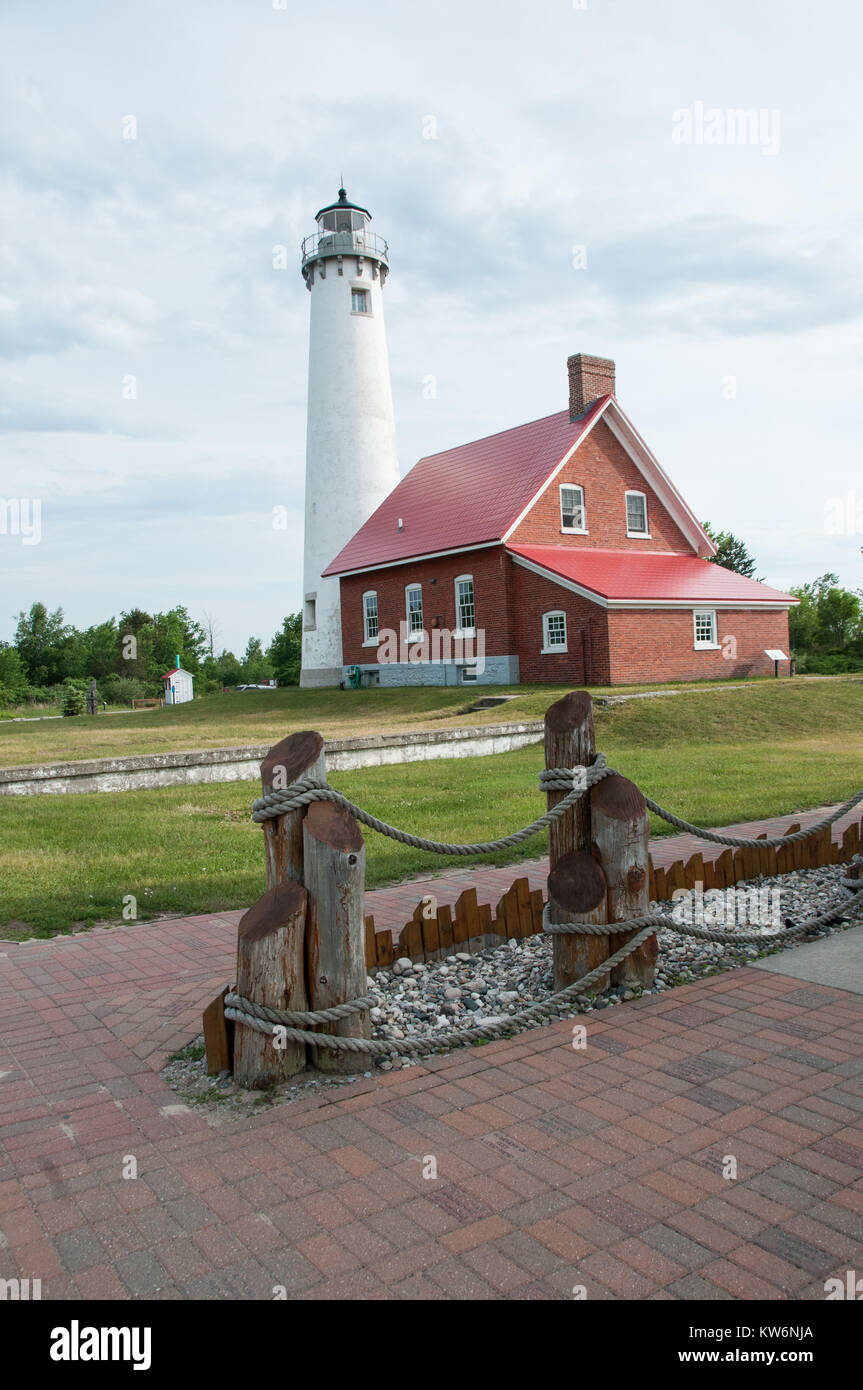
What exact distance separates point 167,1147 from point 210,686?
8809cm

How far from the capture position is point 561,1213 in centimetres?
291

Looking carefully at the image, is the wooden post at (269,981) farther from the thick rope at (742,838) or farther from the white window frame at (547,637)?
the white window frame at (547,637)

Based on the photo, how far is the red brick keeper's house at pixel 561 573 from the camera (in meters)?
26.0

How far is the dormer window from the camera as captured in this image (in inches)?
1213

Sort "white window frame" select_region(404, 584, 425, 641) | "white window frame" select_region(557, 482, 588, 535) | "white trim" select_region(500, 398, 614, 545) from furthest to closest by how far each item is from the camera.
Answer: "white window frame" select_region(404, 584, 425, 641) < "white window frame" select_region(557, 482, 588, 535) < "white trim" select_region(500, 398, 614, 545)

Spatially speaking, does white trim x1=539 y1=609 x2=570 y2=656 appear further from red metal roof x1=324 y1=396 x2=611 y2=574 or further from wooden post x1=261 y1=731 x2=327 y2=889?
wooden post x1=261 y1=731 x2=327 y2=889

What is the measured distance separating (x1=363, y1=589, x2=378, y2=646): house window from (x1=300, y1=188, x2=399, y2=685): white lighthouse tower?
7.08ft

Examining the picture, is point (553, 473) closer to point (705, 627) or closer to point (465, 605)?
point (465, 605)

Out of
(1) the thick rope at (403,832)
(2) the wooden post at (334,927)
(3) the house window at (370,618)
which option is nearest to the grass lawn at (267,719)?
(3) the house window at (370,618)

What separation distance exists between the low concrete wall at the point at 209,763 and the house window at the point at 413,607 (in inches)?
616

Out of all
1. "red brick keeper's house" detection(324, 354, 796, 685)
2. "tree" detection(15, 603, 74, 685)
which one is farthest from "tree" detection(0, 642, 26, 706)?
"red brick keeper's house" detection(324, 354, 796, 685)

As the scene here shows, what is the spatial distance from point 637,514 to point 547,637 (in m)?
7.01

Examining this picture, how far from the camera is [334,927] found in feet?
13.0

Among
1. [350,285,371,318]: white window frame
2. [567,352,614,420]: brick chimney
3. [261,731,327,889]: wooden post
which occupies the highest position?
[350,285,371,318]: white window frame
